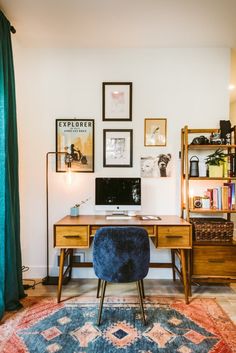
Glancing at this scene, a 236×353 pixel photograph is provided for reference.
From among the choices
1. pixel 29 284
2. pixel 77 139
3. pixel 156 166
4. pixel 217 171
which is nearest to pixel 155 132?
pixel 156 166

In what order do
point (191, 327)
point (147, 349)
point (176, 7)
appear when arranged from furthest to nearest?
point (176, 7) → point (191, 327) → point (147, 349)

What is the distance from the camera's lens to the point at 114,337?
1.90 meters

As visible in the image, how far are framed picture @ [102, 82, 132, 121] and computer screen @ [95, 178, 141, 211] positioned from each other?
0.78m

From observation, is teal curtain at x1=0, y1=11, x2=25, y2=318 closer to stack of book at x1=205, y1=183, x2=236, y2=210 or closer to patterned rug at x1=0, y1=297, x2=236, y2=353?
patterned rug at x1=0, y1=297, x2=236, y2=353

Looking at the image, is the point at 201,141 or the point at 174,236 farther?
the point at 201,141

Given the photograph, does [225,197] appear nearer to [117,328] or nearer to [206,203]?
[206,203]

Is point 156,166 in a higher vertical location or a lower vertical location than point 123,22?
lower

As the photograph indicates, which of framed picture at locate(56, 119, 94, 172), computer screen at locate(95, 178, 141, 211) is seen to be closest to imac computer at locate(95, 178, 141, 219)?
computer screen at locate(95, 178, 141, 211)

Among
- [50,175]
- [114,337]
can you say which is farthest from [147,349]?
[50,175]

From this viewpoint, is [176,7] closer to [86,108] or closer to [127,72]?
[127,72]

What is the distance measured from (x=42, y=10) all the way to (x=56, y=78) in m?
0.78

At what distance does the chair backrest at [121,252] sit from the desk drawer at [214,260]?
0.87 m

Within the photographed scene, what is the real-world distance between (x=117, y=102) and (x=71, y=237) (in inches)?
65.2

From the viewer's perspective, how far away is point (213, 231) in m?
2.69
